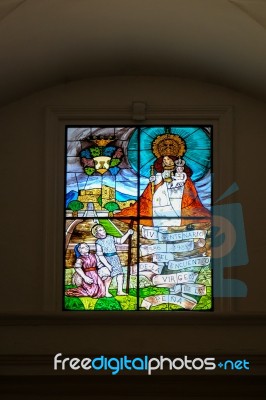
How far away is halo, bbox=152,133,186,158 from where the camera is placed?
10195 millimetres

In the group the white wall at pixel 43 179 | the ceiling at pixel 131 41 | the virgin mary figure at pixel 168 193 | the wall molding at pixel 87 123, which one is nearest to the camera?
the ceiling at pixel 131 41

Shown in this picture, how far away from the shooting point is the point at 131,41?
29.2 feet

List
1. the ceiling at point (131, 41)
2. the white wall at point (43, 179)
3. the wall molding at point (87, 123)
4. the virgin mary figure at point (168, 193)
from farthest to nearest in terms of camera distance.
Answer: the virgin mary figure at point (168, 193) → the wall molding at point (87, 123) → the white wall at point (43, 179) → the ceiling at point (131, 41)

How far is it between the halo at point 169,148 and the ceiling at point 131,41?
721mm

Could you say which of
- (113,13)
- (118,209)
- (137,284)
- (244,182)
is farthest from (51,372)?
(113,13)

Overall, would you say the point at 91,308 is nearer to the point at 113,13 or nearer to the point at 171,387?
the point at 171,387

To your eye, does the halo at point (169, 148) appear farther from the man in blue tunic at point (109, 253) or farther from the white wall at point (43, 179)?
the man in blue tunic at point (109, 253)

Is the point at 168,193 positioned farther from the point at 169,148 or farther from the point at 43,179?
the point at 43,179

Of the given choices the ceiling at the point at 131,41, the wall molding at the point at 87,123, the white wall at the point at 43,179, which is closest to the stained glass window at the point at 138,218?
the wall molding at the point at 87,123

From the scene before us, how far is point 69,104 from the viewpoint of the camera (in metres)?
10.1

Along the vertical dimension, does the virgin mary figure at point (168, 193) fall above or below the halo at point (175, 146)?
below

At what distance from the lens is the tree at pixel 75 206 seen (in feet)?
33.4

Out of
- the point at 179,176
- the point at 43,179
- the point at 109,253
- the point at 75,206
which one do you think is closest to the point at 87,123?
the point at 43,179

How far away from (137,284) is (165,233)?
2.17 feet
